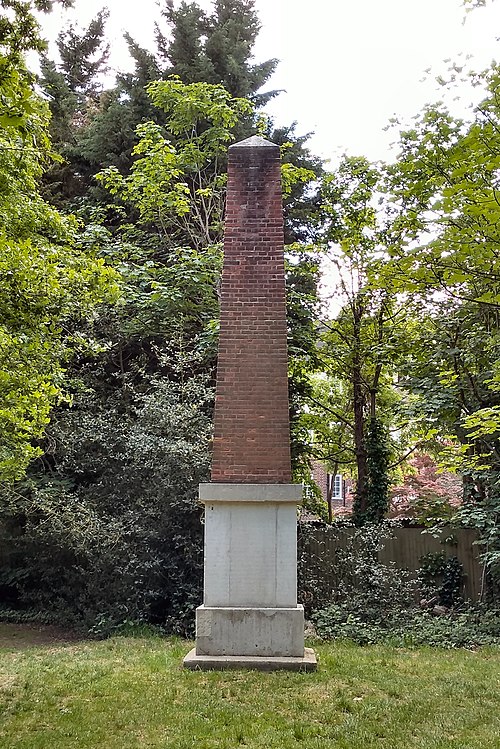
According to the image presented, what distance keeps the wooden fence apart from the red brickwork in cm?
420

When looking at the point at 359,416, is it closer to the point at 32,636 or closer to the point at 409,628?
the point at 409,628

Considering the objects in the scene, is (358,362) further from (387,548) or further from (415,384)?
(387,548)

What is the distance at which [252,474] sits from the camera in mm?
7617

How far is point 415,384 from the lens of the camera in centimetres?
1214

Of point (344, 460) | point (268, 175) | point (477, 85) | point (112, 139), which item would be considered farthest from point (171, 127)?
point (344, 460)

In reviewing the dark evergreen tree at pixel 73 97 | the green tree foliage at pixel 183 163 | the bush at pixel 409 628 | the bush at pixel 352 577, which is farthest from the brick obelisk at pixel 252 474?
the dark evergreen tree at pixel 73 97

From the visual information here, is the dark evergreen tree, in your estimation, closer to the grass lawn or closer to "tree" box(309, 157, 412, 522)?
"tree" box(309, 157, 412, 522)

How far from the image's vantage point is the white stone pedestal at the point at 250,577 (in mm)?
7148

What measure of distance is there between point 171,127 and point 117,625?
9983 mm

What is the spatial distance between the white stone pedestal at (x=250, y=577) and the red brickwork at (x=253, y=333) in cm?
28

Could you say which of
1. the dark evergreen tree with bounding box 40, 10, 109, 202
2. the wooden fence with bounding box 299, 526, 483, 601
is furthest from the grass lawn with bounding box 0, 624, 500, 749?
the dark evergreen tree with bounding box 40, 10, 109, 202

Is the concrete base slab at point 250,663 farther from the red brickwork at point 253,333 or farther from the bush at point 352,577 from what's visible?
the bush at point 352,577

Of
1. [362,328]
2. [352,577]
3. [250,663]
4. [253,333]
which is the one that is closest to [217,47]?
[362,328]

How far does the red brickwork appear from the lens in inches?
303
